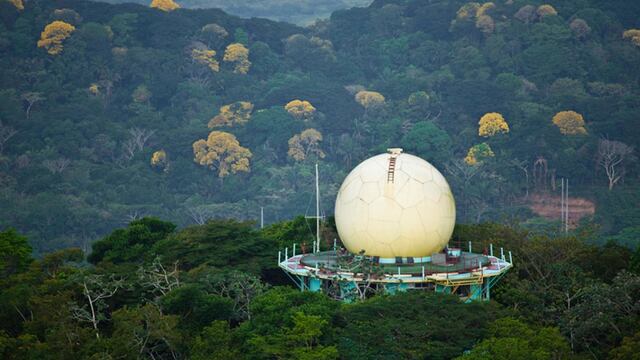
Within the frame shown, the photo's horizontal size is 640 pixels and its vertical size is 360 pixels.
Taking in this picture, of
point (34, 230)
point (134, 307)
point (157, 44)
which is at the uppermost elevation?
point (157, 44)

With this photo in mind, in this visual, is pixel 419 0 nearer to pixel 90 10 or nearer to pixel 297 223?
pixel 90 10

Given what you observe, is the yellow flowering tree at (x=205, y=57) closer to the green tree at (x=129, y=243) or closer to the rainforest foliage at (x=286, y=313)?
the green tree at (x=129, y=243)

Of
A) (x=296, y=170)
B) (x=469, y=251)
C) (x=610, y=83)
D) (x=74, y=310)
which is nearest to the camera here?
(x=74, y=310)

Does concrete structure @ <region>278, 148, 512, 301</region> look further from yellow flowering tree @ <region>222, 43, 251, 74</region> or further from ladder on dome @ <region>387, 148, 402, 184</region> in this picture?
yellow flowering tree @ <region>222, 43, 251, 74</region>

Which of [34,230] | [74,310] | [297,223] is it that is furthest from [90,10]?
[74,310]

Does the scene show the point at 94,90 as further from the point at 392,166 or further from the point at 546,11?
the point at 392,166

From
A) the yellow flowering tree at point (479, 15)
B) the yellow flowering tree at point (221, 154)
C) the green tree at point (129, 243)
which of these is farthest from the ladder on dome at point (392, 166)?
the yellow flowering tree at point (479, 15)

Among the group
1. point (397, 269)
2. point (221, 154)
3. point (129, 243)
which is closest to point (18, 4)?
point (221, 154)
